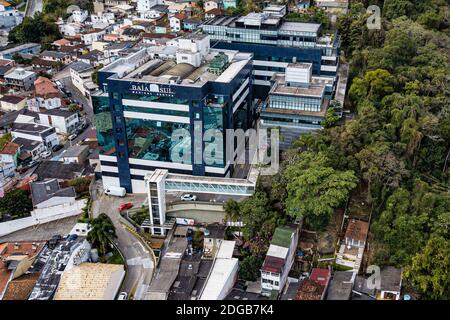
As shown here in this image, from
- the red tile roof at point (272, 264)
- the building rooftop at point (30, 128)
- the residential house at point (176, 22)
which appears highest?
the residential house at point (176, 22)

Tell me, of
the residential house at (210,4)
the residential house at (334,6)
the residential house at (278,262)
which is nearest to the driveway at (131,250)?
the residential house at (278,262)

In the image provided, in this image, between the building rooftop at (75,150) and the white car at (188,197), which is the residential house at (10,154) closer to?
the building rooftop at (75,150)

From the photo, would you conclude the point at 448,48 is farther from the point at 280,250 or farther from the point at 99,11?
the point at 99,11

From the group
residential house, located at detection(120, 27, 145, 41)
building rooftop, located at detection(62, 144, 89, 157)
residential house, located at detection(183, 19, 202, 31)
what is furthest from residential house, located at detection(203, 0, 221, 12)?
building rooftop, located at detection(62, 144, 89, 157)

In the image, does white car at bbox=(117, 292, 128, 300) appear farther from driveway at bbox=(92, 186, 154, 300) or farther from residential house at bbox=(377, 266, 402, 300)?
residential house at bbox=(377, 266, 402, 300)

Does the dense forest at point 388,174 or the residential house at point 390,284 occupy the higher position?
the dense forest at point 388,174
